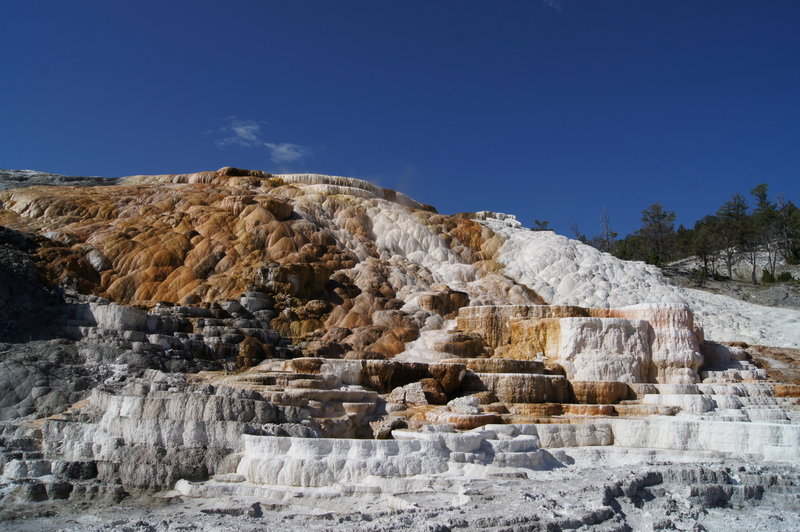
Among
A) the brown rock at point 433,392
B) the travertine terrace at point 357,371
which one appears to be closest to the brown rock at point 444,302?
the travertine terrace at point 357,371

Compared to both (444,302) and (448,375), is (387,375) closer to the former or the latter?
(448,375)

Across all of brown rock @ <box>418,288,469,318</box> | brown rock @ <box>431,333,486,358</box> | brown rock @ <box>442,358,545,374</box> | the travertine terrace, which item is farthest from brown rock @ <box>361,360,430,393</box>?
brown rock @ <box>418,288,469,318</box>

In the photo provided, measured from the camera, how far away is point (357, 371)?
1441 cm

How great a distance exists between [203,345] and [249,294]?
14.4 ft

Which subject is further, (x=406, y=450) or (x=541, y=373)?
(x=541, y=373)

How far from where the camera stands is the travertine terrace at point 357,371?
8.85m

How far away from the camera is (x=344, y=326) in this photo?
63.4ft

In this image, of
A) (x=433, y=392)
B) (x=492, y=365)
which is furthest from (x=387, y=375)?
(x=492, y=365)

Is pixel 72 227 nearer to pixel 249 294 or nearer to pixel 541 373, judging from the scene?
pixel 249 294

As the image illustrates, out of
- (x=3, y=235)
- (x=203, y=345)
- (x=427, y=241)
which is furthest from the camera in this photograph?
(x=427, y=241)

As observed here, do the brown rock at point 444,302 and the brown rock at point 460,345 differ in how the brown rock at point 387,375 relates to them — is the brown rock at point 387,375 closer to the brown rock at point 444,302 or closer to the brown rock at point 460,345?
the brown rock at point 460,345

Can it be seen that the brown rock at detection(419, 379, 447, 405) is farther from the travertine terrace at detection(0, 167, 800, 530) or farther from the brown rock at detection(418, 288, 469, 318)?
the brown rock at detection(418, 288, 469, 318)

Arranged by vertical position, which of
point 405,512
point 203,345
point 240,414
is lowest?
point 405,512

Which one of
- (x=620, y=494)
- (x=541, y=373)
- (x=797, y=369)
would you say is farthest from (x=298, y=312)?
(x=797, y=369)
